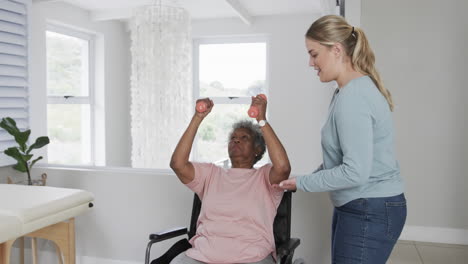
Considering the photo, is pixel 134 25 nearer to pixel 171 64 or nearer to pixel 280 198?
pixel 171 64

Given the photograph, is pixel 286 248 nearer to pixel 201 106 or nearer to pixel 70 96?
pixel 201 106

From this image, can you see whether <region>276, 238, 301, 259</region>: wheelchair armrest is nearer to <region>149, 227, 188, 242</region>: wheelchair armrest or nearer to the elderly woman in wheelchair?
the elderly woman in wheelchair

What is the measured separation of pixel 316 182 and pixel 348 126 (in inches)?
8.2

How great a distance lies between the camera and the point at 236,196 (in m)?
2.12

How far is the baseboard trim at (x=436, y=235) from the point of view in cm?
368

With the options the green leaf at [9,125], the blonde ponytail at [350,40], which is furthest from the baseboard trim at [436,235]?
the green leaf at [9,125]

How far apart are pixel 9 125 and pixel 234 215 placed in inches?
61.1

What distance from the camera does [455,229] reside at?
3.70 m

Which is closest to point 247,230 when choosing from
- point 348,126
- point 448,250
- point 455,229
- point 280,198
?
point 280,198

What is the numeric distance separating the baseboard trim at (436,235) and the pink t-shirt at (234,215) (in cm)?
210

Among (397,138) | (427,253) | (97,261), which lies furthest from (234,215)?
(397,138)

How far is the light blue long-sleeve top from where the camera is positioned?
4.49 feet

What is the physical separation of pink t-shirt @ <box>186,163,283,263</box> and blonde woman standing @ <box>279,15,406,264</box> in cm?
60

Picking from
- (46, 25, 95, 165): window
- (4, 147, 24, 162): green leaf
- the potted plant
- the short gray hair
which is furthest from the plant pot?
(46, 25, 95, 165): window
